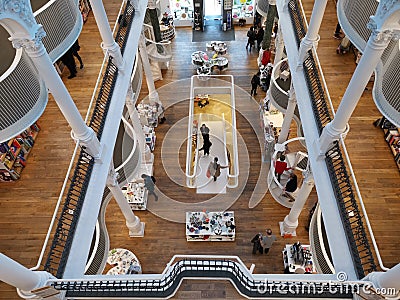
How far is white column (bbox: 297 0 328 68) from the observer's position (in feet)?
30.5

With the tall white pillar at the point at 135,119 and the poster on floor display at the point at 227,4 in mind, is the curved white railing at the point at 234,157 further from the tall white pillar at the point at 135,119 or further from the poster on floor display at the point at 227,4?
the poster on floor display at the point at 227,4

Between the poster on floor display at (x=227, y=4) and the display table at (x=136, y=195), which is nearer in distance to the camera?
the display table at (x=136, y=195)

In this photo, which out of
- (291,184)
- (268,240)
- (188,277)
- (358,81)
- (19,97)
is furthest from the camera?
(291,184)

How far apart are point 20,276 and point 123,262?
5.99 meters

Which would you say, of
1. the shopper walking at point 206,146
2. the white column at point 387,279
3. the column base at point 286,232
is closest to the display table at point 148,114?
the shopper walking at point 206,146

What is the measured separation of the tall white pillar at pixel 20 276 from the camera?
18.7ft

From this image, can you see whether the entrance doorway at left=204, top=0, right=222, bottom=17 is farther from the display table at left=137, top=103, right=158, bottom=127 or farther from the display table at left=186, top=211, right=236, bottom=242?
the display table at left=186, top=211, right=236, bottom=242

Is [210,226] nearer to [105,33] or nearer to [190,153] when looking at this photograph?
[190,153]

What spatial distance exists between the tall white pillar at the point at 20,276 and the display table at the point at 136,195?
21.5 ft

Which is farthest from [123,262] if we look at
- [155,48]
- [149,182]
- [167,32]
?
[167,32]

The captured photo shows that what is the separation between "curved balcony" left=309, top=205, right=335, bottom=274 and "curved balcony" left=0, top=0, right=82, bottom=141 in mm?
7020

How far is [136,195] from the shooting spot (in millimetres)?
13273

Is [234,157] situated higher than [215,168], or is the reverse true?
[234,157]

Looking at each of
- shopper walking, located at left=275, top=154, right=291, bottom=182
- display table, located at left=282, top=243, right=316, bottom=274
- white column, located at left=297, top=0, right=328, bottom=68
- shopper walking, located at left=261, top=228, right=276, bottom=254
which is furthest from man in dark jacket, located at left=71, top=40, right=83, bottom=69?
display table, located at left=282, top=243, right=316, bottom=274
